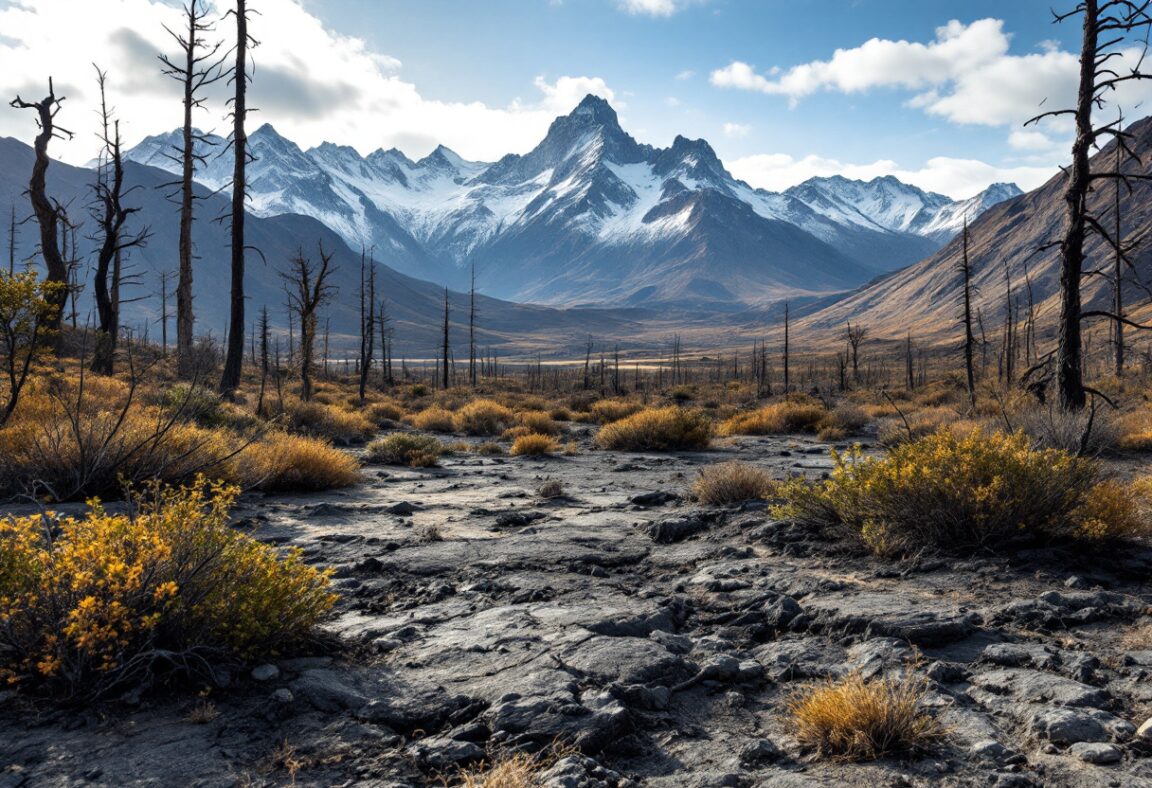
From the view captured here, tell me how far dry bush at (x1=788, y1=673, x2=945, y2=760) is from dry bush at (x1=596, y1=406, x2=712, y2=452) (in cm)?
1345

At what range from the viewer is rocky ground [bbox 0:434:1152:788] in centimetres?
302

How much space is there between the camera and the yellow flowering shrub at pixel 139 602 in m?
3.40

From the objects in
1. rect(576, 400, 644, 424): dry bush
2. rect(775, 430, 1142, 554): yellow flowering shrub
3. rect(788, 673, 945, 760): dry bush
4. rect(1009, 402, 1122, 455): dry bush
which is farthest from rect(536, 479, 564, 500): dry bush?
rect(576, 400, 644, 424): dry bush

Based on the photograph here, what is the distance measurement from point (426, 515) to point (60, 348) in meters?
22.6

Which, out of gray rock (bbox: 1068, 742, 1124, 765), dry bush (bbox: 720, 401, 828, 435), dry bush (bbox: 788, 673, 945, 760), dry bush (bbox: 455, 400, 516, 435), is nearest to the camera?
gray rock (bbox: 1068, 742, 1124, 765)

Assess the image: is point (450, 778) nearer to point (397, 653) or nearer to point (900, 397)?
point (397, 653)

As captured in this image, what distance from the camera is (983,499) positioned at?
5816 mm

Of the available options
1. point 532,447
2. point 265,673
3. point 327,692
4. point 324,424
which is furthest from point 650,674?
point 324,424

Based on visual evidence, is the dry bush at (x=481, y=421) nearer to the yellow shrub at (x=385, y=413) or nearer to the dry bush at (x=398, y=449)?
the yellow shrub at (x=385, y=413)

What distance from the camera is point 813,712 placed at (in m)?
3.27

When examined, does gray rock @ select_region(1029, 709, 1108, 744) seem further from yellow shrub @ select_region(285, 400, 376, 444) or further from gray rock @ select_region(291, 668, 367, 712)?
yellow shrub @ select_region(285, 400, 376, 444)

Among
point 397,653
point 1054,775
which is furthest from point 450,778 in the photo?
point 1054,775

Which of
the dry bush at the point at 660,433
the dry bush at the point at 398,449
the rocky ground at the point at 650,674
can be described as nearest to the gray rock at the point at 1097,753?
the rocky ground at the point at 650,674

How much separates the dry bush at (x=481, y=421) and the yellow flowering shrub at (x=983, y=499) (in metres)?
16.2
